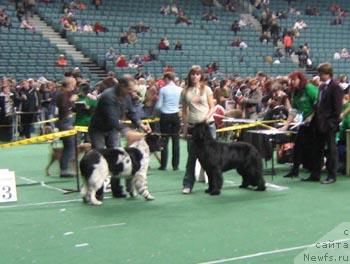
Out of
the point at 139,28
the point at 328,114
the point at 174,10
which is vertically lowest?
the point at 328,114

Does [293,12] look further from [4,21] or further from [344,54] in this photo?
[4,21]

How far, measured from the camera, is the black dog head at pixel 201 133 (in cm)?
837

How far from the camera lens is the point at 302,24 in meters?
31.3

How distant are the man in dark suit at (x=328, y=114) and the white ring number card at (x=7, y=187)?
4.11 m

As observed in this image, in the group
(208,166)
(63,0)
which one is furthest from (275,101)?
(63,0)

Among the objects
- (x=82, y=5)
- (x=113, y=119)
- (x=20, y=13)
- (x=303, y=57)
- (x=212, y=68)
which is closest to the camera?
(x=113, y=119)

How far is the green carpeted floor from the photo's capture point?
18.6 feet

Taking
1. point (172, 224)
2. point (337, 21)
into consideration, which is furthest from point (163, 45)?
point (172, 224)

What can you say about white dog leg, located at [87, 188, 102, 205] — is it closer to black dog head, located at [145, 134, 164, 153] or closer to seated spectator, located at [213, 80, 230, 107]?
black dog head, located at [145, 134, 164, 153]

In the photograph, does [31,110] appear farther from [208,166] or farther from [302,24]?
[302,24]

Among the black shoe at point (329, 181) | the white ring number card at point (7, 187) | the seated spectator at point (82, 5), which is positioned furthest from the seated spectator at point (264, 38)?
the white ring number card at point (7, 187)

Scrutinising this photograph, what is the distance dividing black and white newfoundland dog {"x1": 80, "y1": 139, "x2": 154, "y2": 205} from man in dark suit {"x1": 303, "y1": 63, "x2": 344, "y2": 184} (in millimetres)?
2626

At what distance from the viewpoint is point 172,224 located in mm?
6805

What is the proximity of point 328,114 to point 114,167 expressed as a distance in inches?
125
